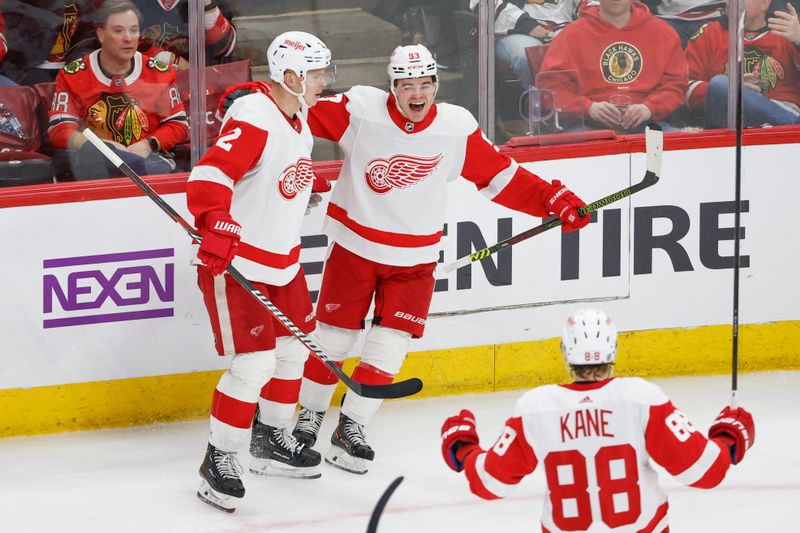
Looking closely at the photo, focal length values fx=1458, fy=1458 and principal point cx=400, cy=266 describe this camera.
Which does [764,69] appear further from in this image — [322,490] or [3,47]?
[3,47]

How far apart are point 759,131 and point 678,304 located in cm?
67

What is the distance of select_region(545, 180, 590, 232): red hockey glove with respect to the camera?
4.21 metres

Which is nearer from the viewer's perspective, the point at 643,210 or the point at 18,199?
the point at 18,199

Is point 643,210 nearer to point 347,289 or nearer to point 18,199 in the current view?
point 347,289

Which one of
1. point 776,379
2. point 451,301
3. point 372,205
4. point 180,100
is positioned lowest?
point 776,379

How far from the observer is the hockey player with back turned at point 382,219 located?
13.6 feet

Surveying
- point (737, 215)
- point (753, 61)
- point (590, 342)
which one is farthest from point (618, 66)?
point (590, 342)

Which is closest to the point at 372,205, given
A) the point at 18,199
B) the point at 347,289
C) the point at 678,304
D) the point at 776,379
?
the point at 347,289

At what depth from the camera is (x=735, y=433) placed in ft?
9.07

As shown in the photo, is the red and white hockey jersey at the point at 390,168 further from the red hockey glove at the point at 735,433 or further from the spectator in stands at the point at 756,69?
the red hockey glove at the point at 735,433

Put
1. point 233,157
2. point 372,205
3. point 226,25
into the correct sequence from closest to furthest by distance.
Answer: point 233,157
point 372,205
point 226,25

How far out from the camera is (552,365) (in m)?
4.99

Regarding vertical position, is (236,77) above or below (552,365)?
above

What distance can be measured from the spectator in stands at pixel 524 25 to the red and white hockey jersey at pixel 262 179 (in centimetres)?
111
